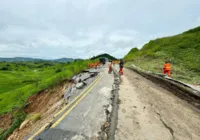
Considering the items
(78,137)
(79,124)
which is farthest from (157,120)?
(78,137)

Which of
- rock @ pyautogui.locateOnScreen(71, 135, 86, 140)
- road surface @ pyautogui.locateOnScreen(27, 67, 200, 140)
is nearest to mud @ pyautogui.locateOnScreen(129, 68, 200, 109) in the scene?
road surface @ pyautogui.locateOnScreen(27, 67, 200, 140)

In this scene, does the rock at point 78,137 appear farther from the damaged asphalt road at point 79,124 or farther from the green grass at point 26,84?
the green grass at point 26,84

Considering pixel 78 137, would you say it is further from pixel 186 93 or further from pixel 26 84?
pixel 26 84

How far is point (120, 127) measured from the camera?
532 centimetres

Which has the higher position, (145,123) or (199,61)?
(199,61)

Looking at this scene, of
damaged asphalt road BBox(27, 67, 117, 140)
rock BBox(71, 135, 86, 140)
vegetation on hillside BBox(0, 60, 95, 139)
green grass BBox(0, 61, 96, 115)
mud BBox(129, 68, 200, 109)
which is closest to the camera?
rock BBox(71, 135, 86, 140)

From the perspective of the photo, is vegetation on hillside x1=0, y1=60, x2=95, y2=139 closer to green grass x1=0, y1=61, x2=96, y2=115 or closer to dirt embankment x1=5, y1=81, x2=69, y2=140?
green grass x1=0, y1=61, x2=96, y2=115

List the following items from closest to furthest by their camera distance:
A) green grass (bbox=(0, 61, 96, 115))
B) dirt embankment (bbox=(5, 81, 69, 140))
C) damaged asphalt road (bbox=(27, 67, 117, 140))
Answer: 1. damaged asphalt road (bbox=(27, 67, 117, 140))
2. dirt embankment (bbox=(5, 81, 69, 140))
3. green grass (bbox=(0, 61, 96, 115))

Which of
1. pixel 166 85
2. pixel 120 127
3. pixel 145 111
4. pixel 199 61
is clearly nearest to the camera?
pixel 120 127

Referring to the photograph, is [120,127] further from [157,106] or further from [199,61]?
[199,61]

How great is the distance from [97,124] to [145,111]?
2.35 metres

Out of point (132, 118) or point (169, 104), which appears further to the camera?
point (169, 104)

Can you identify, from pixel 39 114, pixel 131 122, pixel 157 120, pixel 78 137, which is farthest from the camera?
pixel 39 114

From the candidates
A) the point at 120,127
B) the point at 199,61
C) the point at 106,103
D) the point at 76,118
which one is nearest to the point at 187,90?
the point at 106,103
